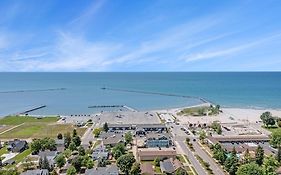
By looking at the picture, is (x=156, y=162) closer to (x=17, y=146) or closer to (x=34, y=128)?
(x=17, y=146)

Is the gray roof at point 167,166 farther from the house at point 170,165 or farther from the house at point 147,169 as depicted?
the house at point 147,169

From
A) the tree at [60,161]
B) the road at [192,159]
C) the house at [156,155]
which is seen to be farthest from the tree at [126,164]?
the road at [192,159]

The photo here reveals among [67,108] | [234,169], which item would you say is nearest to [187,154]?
[234,169]

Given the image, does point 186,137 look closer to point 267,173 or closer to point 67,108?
point 267,173

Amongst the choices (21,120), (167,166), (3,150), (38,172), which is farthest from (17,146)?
(21,120)

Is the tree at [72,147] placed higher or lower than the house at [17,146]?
higher

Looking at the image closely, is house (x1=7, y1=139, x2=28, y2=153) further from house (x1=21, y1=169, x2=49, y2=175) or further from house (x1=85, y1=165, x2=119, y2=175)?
house (x1=85, y1=165, x2=119, y2=175)
